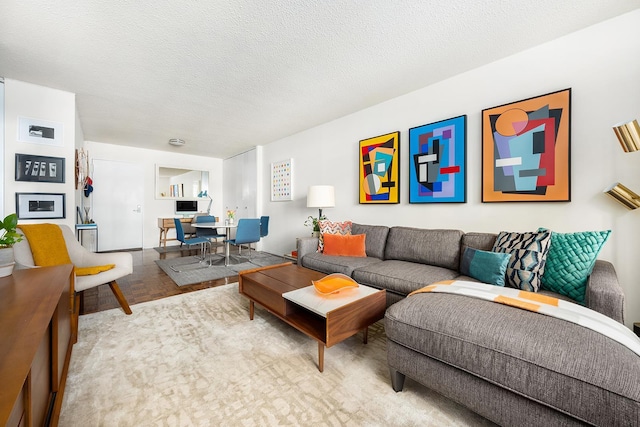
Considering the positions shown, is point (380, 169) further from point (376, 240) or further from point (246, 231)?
point (246, 231)

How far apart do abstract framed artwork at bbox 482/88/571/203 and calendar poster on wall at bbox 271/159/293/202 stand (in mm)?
3236

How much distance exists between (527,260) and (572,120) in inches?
49.9

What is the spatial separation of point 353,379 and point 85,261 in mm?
2596

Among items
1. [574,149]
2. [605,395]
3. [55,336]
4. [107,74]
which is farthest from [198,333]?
[574,149]

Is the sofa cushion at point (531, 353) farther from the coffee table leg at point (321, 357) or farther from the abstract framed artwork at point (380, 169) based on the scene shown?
the abstract framed artwork at point (380, 169)

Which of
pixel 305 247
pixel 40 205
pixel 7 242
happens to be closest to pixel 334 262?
pixel 305 247

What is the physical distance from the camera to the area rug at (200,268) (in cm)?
349

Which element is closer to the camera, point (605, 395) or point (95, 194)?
point (605, 395)

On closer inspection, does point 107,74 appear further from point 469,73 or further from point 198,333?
point 469,73

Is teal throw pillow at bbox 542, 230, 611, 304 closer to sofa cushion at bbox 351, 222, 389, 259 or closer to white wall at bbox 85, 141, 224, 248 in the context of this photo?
sofa cushion at bbox 351, 222, 389, 259

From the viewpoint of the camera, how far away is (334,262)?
9.00ft

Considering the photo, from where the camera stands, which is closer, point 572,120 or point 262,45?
point 572,120

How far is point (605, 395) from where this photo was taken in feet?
2.85

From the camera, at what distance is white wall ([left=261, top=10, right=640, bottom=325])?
189 cm
